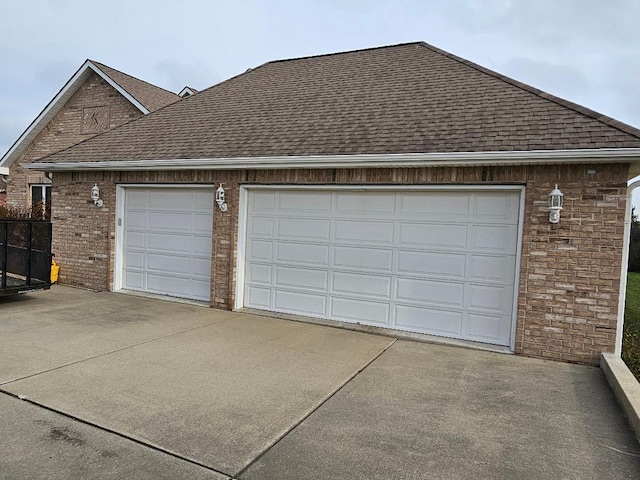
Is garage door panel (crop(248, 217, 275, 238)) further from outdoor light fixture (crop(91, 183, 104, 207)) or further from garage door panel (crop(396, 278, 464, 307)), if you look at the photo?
outdoor light fixture (crop(91, 183, 104, 207))

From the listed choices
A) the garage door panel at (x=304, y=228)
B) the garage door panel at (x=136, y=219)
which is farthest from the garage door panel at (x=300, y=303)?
the garage door panel at (x=136, y=219)

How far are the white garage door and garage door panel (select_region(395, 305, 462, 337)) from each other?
385 centimetres

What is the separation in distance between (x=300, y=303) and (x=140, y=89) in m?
12.0

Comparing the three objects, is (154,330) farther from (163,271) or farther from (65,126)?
(65,126)

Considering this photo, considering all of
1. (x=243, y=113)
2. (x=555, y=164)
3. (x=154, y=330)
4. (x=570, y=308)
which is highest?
(x=243, y=113)

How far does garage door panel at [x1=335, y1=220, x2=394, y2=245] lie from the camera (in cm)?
723

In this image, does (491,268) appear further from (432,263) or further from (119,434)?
(119,434)

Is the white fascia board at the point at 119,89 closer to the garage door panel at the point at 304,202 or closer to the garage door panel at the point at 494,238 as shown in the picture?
the garage door panel at the point at 304,202

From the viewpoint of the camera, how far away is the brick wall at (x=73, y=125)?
1559 cm

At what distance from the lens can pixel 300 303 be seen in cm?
791

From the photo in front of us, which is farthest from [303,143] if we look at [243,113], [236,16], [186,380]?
[236,16]

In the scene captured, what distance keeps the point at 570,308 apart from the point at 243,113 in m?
7.05

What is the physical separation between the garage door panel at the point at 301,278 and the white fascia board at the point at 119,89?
30.5 feet

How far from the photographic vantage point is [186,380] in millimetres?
4621
